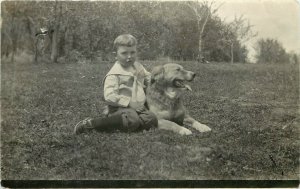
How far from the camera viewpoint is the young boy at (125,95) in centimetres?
489

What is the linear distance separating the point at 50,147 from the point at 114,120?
70cm

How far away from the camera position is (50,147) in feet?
15.8

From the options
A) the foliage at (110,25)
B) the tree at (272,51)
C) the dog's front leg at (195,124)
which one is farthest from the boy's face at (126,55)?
the tree at (272,51)

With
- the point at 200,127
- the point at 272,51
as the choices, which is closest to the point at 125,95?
the point at 200,127

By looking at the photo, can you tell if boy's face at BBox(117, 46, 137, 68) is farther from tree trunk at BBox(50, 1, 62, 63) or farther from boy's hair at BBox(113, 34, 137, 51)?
tree trunk at BBox(50, 1, 62, 63)

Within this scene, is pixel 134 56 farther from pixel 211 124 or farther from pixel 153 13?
pixel 211 124

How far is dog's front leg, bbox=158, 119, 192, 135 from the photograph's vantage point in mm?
4845

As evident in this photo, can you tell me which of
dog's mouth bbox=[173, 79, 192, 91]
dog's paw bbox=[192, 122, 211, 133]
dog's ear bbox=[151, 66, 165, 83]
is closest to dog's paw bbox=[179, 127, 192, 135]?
dog's paw bbox=[192, 122, 211, 133]

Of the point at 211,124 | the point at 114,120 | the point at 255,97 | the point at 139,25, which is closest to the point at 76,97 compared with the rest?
the point at 114,120

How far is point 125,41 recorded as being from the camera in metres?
4.99

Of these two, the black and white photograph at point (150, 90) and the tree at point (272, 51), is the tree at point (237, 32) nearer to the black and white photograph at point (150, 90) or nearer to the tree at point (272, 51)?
the black and white photograph at point (150, 90)

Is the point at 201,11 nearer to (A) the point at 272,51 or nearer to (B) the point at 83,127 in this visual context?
(A) the point at 272,51

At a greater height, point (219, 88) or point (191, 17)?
point (191, 17)

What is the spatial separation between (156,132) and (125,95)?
0.50 metres
